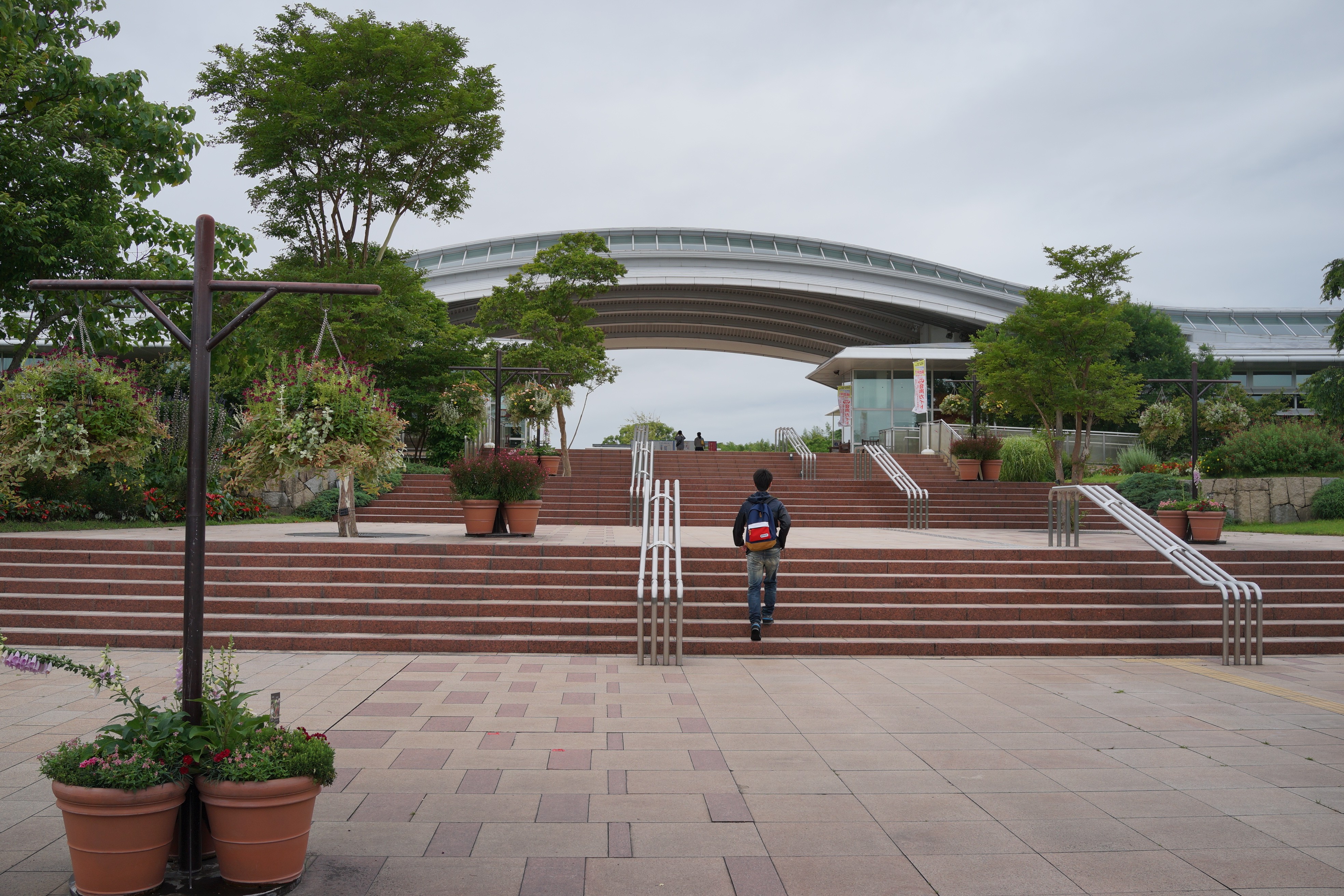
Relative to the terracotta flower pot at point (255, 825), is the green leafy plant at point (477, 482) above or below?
above

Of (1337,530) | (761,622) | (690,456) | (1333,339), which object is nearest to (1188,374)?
(1333,339)

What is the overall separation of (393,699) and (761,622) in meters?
3.92

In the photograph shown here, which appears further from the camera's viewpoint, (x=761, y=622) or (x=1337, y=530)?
(x=1337, y=530)

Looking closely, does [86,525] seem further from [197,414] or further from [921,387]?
[921,387]

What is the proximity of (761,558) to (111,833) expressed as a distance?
655 cm

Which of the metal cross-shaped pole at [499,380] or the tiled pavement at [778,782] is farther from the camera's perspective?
the metal cross-shaped pole at [499,380]

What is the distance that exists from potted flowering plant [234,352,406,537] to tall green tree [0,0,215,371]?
5.23 m

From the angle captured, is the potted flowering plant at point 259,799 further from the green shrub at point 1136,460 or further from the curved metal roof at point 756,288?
the curved metal roof at point 756,288

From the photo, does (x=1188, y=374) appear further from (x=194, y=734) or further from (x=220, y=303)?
(x=194, y=734)

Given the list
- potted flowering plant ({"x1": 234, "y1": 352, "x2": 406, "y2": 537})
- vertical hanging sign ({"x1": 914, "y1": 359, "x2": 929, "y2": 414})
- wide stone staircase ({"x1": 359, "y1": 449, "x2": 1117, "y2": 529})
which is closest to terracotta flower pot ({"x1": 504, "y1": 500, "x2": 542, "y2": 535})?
potted flowering plant ({"x1": 234, "y1": 352, "x2": 406, "y2": 537})

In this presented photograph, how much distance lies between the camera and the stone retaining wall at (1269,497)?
64.2 ft

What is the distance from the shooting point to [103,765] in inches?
137

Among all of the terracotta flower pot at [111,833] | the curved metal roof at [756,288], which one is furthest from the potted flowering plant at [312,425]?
the curved metal roof at [756,288]

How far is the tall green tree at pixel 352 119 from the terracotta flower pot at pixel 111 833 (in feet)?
61.6
